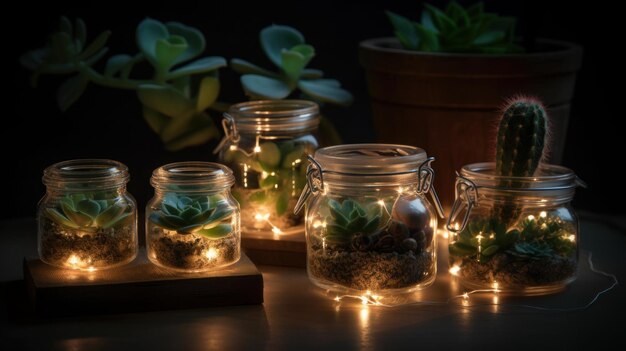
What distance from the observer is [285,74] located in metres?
1.44

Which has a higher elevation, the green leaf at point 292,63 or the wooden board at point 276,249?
the green leaf at point 292,63

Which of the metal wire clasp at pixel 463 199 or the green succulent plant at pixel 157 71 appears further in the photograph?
the green succulent plant at pixel 157 71

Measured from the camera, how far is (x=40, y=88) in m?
1.53

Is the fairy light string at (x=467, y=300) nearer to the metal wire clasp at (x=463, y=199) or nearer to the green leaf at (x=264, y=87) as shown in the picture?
the metal wire clasp at (x=463, y=199)

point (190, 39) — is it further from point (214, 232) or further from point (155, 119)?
point (214, 232)

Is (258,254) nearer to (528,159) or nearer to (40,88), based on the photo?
(528,159)

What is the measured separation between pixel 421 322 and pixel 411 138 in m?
0.41

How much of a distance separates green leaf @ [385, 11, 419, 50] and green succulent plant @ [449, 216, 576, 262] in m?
0.38

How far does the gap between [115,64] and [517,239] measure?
64 cm

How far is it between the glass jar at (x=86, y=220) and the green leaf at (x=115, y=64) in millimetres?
293

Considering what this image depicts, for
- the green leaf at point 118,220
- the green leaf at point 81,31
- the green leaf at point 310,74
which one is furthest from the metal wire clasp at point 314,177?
the green leaf at point 81,31

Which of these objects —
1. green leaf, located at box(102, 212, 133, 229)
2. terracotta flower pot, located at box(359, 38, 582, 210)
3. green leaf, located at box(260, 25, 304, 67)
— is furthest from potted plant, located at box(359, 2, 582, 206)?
green leaf, located at box(102, 212, 133, 229)

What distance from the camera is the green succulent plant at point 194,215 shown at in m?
1.09

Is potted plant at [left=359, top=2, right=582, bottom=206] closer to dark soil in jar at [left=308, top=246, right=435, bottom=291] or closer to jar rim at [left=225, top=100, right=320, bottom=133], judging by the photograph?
jar rim at [left=225, top=100, right=320, bottom=133]
